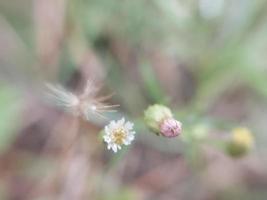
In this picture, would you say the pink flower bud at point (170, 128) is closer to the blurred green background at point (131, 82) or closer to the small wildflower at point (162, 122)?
the small wildflower at point (162, 122)

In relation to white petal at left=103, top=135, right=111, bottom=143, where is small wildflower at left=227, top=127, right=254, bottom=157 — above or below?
above

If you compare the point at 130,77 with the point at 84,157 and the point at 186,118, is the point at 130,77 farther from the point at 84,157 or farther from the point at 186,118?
the point at 186,118

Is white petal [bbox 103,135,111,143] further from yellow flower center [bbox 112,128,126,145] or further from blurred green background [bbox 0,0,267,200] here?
blurred green background [bbox 0,0,267,200]

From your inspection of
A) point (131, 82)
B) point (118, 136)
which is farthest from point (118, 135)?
point (131, 82)

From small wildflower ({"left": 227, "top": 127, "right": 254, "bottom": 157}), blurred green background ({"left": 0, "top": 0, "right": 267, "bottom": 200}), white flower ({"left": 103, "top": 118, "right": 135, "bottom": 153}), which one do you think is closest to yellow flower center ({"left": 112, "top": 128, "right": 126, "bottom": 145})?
white flower ({"left": 103, "top": 118, "right": 135, "bottom": 153})

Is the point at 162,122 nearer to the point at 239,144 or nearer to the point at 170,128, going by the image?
the point at 170,128
